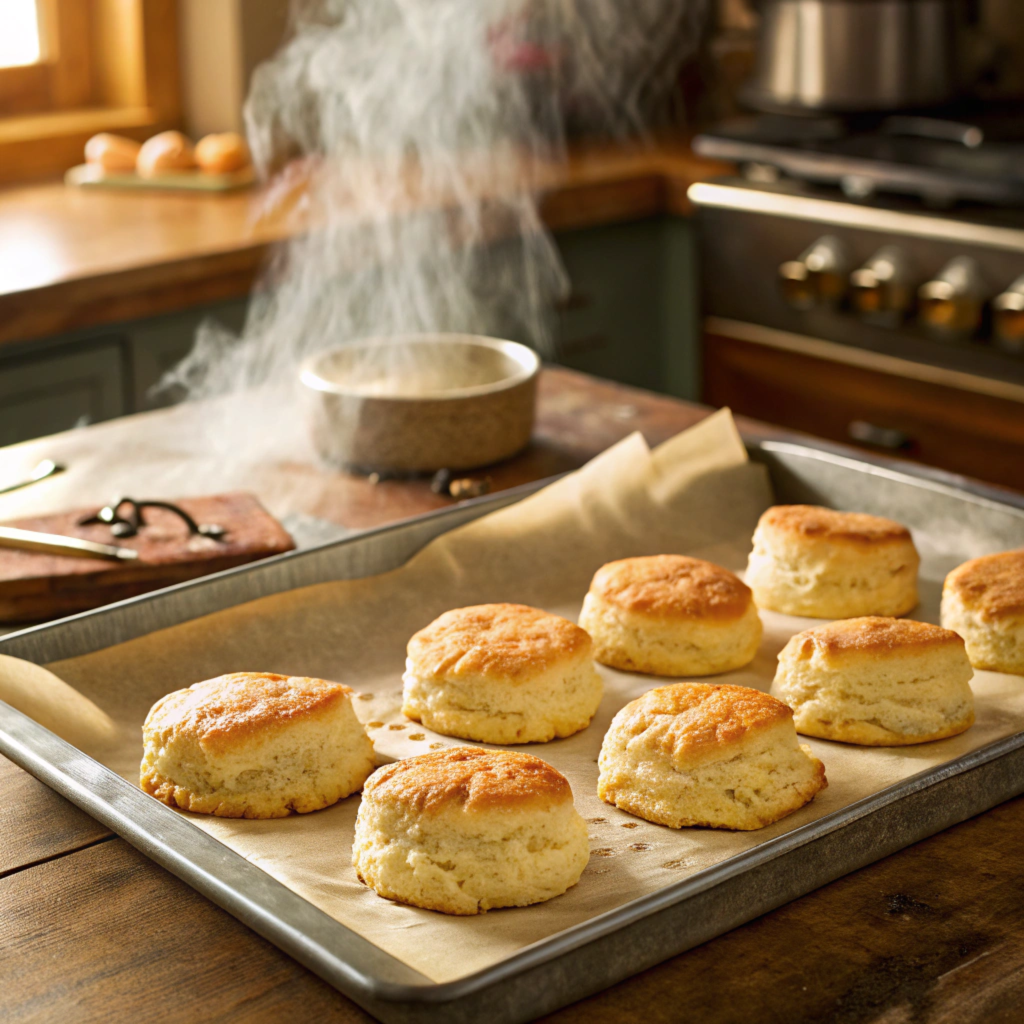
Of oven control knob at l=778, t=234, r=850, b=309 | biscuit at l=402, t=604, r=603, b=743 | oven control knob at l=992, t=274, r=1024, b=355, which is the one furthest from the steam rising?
oven control knob at l=992, t=274, r=1024, b=355

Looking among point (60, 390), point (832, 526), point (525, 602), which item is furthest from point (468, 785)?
point (60, 390)

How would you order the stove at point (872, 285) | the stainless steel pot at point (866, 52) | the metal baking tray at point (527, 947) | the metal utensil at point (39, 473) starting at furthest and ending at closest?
1. the stainless steel pot at point (866, 52)
2. the stove at point (872, 285)
3. the metal utensil at point (39, 473)
4. the metal baking tray at point (527, 947)

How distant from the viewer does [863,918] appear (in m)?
0.89

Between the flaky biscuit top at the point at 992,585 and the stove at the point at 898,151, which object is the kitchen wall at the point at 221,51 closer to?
the stove at the point at 898,151

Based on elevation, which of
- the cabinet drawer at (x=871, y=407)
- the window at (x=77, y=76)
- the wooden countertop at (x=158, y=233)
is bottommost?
the cabinet drawer at (x=871, y=407)

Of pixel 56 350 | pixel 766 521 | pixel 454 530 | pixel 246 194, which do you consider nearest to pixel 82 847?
pixel 454 530

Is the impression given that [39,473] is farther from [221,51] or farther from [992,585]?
[221,51]

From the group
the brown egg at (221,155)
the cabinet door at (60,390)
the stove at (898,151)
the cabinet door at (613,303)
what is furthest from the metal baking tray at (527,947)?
the brown egg at (221,155)

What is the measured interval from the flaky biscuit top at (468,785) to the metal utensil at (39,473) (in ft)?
2.92

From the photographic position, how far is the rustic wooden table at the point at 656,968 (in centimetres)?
80

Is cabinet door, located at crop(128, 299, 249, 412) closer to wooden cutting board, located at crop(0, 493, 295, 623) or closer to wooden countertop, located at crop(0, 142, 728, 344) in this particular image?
wooden countertop, located at crop(0, 142, 728, 344)

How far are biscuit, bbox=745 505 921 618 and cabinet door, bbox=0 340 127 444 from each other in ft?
4.89

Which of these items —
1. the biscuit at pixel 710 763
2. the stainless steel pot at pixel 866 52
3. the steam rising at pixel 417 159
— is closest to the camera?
the biscuit at pixel 710 763

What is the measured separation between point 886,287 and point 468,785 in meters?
2.11
